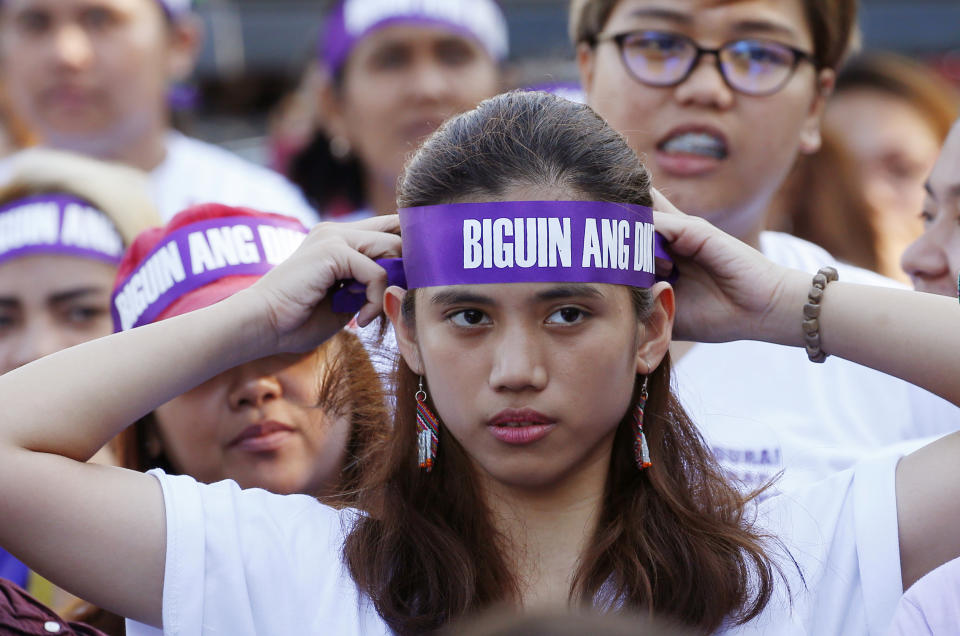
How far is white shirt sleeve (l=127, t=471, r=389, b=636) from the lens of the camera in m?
2.53

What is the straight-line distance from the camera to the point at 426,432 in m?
2.60

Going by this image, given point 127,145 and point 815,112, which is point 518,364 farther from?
point 127,145

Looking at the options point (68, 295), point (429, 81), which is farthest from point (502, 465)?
point (429, 81)

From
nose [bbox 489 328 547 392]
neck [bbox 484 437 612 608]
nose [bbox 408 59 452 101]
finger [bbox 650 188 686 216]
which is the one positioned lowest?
neck [bbox 484 437 612 608]

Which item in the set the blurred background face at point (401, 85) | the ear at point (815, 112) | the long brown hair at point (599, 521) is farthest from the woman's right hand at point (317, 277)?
the blurred background face at point (401, 85)

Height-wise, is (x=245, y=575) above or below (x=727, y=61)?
below

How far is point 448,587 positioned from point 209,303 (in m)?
0.94

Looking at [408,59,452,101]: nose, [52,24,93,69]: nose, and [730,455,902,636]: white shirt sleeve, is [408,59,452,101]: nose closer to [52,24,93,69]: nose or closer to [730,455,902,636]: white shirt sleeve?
[52,24,93,69]: nose

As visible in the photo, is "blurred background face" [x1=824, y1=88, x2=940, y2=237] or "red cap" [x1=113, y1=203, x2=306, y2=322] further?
"blurred background face" [x1=824, y1=88, x2=940, y2=237]

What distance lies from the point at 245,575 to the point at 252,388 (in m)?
0.60

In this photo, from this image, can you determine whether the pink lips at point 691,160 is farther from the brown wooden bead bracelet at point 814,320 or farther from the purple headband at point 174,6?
the purple headband at point 174,6

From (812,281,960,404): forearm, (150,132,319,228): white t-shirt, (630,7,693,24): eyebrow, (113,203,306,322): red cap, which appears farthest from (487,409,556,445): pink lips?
(150,132,319,228): white t-shirt

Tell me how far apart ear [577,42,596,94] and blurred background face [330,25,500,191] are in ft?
4.43

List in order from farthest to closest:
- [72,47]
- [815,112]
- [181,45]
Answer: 1. [181,45]
2. [72,47]
3. [815,112]
